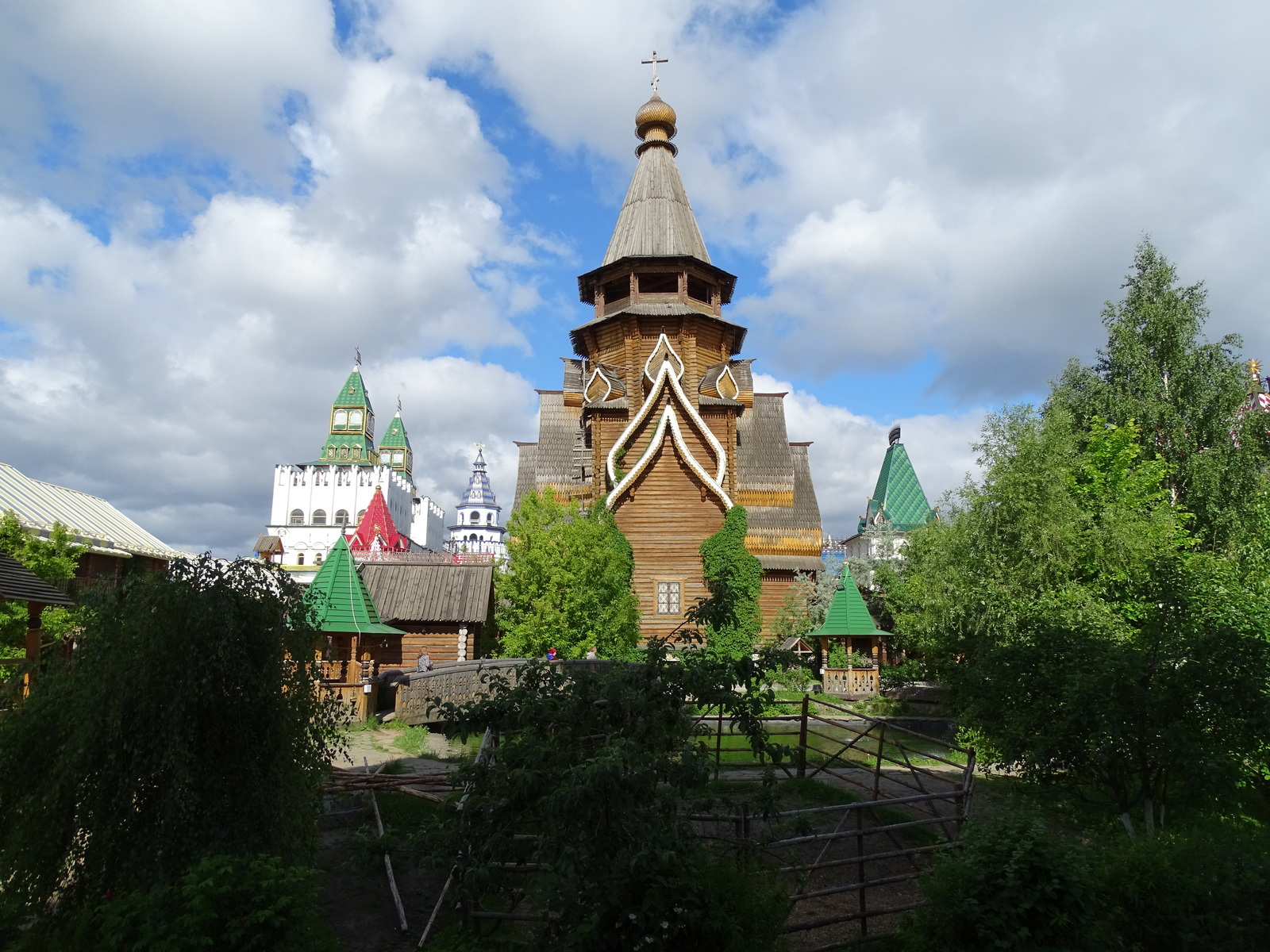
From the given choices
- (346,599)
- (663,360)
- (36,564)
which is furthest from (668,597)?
(36,564)

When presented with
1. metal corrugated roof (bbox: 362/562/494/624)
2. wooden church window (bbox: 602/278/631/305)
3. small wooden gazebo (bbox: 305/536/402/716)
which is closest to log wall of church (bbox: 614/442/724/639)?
metal corrugated roof (bbox: 362/562/494/624)

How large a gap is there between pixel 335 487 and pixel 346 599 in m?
86.8

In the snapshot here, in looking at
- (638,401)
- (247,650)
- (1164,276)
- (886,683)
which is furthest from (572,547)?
(1164,276)

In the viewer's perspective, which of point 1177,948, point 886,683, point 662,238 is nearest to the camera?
point 1177,948

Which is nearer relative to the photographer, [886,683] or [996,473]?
[996,473]

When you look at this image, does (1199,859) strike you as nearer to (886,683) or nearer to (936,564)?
(936,564)

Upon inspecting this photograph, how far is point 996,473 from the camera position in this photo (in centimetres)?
1858

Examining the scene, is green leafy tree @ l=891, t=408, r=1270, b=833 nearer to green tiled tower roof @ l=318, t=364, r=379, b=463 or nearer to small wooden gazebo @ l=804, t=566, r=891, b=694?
small wooden gazebo @ l=804, t=566, r=891, b=694

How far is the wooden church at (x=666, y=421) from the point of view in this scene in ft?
91.6

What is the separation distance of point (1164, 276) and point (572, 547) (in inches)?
750

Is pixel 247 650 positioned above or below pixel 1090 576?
below

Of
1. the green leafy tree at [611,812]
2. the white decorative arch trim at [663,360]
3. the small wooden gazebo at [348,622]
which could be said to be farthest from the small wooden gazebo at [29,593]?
the white decorative arch trim at [663,360]

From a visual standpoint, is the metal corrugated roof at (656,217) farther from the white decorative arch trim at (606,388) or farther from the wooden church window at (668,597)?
the wooden church window at (668,597)

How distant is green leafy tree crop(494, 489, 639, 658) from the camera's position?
21.6 metres
